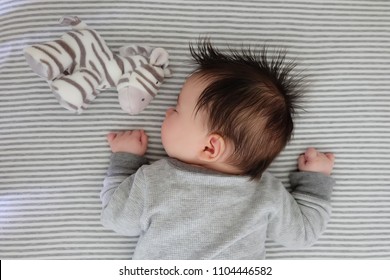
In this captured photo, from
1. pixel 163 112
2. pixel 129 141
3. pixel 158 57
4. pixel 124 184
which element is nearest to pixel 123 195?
pixel 124 184

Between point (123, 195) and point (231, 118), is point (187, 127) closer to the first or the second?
point (231, 118)

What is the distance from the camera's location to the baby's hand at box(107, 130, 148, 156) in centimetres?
116

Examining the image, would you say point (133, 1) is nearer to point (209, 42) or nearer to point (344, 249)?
point (209, 42)

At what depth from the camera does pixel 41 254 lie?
1.17 meters

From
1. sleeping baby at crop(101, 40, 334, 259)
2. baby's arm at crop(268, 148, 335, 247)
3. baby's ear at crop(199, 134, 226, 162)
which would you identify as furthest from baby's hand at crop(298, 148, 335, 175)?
baby's ear at crop(199, 134, 226, 162)

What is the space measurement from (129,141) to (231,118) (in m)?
0.30

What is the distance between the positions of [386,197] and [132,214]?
2.30 feet

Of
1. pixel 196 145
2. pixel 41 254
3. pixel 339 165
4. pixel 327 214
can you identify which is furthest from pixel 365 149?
pixel 41 254

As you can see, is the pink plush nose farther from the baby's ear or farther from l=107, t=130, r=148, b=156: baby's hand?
the baby's ear

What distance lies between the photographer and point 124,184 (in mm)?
1129

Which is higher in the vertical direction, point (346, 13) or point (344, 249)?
point (346, 13)

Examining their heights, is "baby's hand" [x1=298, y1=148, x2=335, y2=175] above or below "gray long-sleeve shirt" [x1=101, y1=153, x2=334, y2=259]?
above

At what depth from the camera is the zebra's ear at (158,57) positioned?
1.15 m

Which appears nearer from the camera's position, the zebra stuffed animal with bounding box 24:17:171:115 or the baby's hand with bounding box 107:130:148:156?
the zebra stuffed animal with bounding box 24:17:171:115
